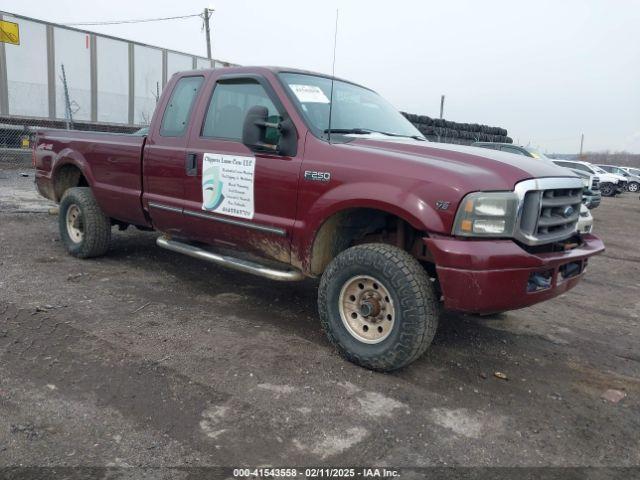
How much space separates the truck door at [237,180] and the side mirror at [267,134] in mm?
54

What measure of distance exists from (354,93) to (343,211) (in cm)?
140

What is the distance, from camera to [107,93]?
49.2 ft

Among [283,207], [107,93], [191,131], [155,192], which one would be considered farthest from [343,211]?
[107,93]

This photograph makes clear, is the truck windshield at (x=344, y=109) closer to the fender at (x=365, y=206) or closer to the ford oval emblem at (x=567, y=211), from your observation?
the fender at (x=365, y=206)

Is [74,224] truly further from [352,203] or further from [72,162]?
[352,203]

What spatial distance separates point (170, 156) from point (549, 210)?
3111mm

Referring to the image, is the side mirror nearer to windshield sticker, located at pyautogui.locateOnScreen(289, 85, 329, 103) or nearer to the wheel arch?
windshield sticker, located at pyautogui.locateOnScreen(289, 85, 329, 103)

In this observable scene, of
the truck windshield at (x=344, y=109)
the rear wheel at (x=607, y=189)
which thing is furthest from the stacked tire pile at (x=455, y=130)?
the truck windshield at (x=344, y=109)

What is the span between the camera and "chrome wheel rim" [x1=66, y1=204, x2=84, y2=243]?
224 inches

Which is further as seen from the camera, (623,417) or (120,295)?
(120,295)

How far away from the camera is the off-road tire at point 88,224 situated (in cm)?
549

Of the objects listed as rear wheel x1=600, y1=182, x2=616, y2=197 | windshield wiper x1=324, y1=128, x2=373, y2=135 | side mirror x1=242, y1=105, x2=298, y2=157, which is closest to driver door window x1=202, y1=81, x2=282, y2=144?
side mirror x1=242, y1=105, x2=298, y2=157

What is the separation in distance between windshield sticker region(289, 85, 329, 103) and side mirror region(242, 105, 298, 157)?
28 centimetres

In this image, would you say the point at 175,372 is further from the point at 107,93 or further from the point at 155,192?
the point at 107,93
